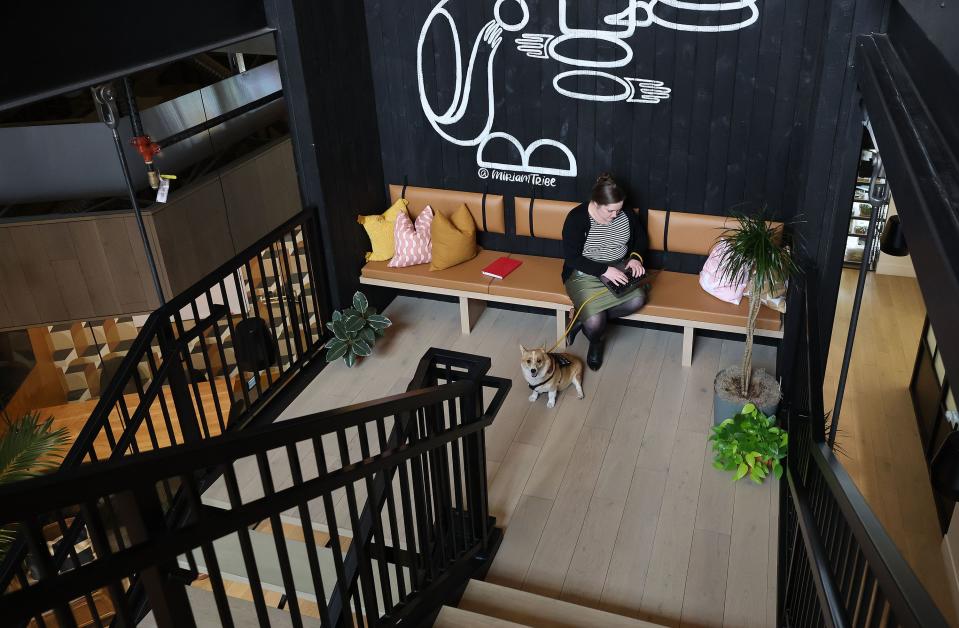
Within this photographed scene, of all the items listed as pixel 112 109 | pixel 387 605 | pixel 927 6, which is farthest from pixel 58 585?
pixel 112 109

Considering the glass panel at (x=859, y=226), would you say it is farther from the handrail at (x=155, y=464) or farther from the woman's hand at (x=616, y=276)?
the handrail at (x=155, y=464)

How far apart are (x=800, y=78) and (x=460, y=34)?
197cm

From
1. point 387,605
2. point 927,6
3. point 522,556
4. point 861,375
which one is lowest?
point 861,375

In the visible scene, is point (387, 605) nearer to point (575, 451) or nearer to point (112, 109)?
point (575, 451)

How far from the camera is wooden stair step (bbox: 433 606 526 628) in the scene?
282cm

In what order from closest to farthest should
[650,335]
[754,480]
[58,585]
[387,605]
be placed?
[58,585] → [387,605] → [754,480] → [650,335]

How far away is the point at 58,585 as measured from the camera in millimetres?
1289

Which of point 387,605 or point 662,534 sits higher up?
point 387,605

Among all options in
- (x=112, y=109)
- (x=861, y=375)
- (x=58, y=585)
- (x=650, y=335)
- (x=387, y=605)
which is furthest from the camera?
(x=861, y=375)

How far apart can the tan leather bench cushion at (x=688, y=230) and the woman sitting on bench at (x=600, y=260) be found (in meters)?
0.16

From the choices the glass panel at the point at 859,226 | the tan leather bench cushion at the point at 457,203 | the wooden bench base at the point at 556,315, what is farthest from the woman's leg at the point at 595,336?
the glass panel at the point at 859,226

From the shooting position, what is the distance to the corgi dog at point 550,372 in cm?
421

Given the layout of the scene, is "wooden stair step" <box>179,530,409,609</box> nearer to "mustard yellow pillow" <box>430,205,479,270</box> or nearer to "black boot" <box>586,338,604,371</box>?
"black boot" <box>586,338,604,371</box>

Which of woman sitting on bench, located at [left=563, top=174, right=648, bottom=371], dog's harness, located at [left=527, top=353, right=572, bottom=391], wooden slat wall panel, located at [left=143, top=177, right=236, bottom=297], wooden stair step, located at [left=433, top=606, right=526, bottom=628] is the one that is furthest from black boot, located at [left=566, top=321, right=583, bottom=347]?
wooden slat wall panel, located at [left=143, top=177, right=236, bottom=297]
